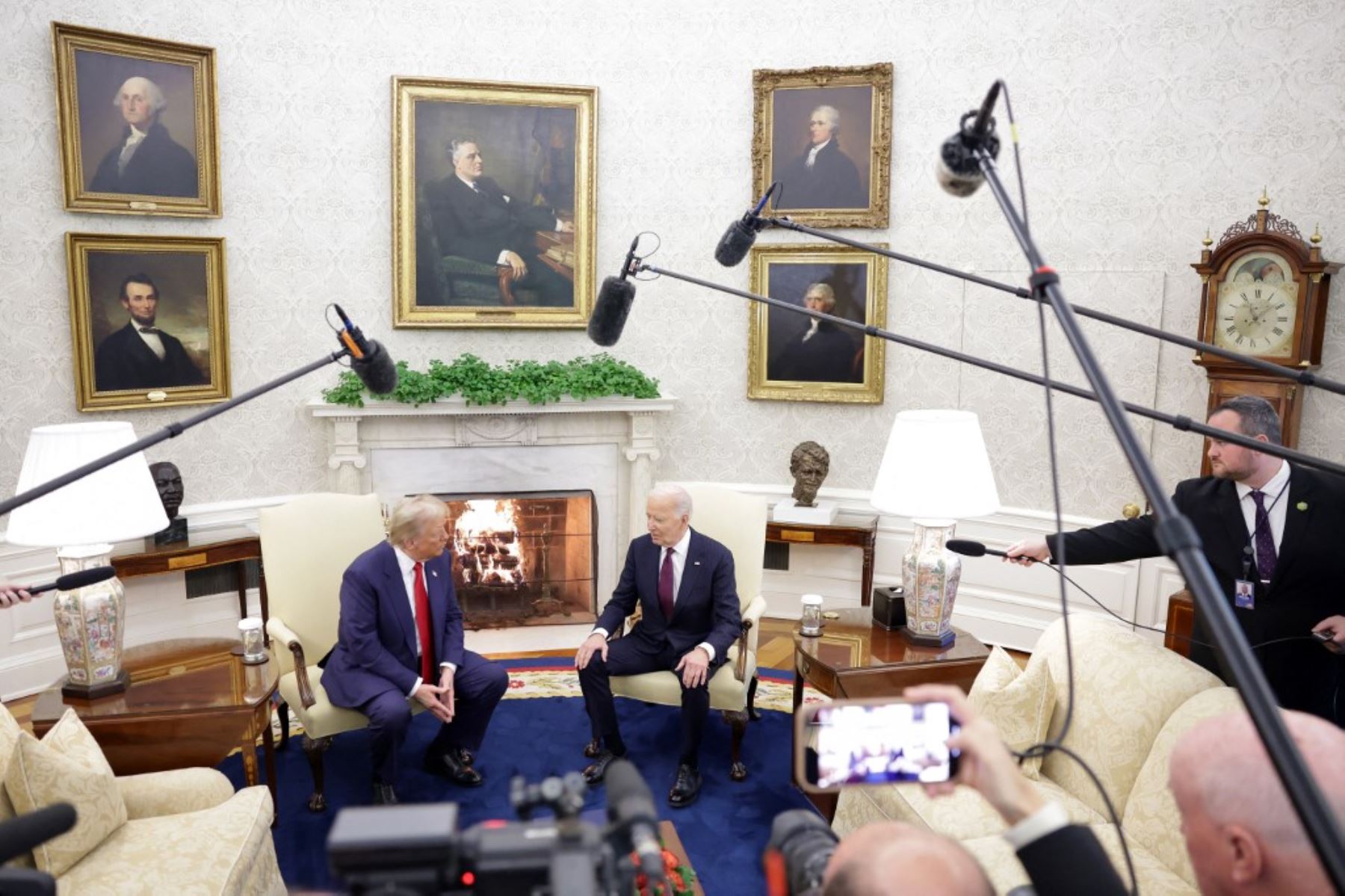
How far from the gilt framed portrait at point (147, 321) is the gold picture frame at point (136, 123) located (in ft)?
0.80

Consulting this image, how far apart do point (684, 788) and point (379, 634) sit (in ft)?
5.16

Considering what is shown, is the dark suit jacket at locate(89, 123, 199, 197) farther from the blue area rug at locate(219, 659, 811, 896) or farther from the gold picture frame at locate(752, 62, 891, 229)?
the gold picture frame at locate(752, 62, 891, 229)

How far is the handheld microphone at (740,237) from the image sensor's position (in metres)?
3.07

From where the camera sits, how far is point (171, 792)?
3.31 metres

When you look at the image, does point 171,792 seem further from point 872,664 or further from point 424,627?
point 872,664

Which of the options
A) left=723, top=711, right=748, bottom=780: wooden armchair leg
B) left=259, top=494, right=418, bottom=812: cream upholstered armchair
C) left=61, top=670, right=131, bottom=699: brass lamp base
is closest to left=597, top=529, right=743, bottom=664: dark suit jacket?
left=723, top=711, right=748, bottom=780: wooden armchair leg

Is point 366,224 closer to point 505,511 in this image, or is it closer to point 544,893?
point 505,511

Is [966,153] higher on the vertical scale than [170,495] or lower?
higher

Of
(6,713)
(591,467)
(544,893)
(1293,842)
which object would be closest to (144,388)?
(591,467)

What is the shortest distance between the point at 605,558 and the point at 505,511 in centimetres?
80

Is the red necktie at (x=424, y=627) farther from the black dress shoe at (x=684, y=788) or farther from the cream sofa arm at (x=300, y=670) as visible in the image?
the black dress shoe at (x=684, y=788)

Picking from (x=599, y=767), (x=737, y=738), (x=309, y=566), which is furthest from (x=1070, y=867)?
(x=309, y=566)

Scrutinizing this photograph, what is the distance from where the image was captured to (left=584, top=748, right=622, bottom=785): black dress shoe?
4512 millimetres

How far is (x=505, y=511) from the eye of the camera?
22.6 ft
